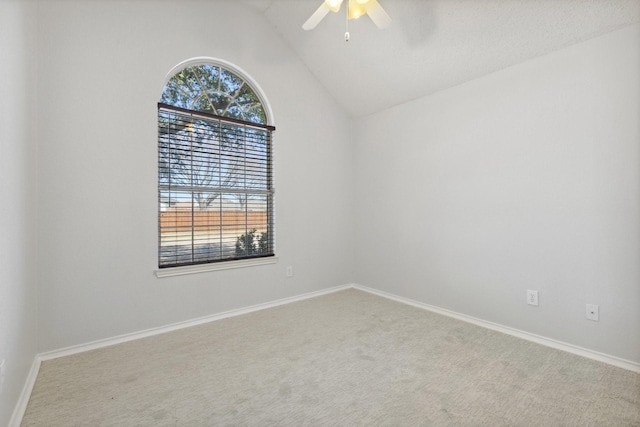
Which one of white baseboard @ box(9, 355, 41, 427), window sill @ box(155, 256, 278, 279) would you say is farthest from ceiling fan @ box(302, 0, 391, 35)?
white baseboard @ box(9, 355, 41, 427)

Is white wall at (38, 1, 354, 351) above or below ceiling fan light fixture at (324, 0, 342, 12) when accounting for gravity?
below

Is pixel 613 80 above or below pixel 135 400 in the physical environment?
above

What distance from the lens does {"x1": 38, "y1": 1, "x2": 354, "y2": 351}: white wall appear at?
85.0 inches

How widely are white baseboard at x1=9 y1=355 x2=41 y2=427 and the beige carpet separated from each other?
1.2 inches

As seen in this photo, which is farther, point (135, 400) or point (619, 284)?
point (619, 284)

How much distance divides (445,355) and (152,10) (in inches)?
142

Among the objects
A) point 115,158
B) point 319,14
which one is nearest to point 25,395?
point 115,158

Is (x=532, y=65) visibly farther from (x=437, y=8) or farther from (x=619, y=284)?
(x=619, y=284)

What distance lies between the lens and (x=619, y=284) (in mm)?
2020

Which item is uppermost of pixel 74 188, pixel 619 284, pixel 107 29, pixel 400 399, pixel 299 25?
pixel 299 25

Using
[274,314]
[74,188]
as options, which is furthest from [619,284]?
[74,188]

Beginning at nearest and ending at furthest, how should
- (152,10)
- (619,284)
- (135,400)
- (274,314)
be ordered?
(135,400)
(619,284)
(152,10)
(274,314)

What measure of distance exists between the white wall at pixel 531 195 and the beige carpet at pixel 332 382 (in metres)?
0.36

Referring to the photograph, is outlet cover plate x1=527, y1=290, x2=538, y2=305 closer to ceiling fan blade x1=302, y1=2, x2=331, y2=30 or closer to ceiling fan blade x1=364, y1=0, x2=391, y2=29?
ceiling fan blade x1=364, y1=0, x2=391, y2=29
